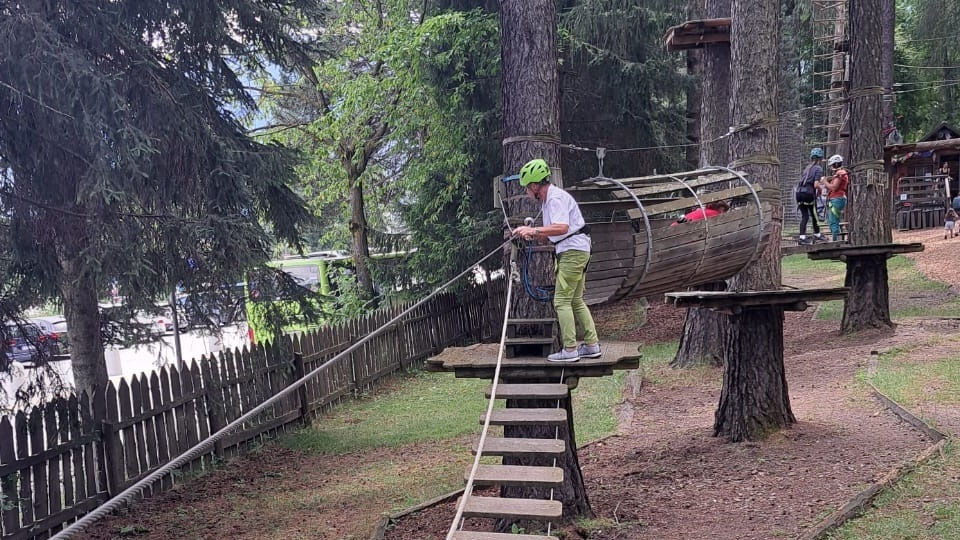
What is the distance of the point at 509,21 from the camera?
590 centimetres

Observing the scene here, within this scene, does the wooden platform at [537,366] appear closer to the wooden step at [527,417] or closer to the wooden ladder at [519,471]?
the wooden ladder at [519,471]

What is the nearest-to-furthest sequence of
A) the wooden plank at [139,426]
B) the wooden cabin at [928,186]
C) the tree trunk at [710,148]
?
1. the wooden plank at [139,426]
2. the tree trunk at [710,148]
3. the wooden cabin at [928,186]

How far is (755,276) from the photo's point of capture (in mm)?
7117

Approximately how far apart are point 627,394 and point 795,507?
4.80m

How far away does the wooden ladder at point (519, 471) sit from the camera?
4.47m

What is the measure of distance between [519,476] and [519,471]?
0.10 m

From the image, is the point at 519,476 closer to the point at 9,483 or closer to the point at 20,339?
the point at 9,483

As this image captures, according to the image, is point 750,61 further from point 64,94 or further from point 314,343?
point 314,343

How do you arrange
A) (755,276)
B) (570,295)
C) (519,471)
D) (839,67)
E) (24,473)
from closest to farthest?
(519,471), (570,295), (24,473), (755,276), (839,67)

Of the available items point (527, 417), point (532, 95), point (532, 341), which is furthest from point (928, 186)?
point (527, 417)

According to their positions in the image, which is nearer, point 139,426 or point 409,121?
point 139,426

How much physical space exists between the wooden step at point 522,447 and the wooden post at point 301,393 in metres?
6.33

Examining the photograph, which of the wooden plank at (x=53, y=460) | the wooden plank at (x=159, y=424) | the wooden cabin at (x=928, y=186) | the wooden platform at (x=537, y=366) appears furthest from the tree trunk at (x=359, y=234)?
the wooden cabin at (x=928, y=186)

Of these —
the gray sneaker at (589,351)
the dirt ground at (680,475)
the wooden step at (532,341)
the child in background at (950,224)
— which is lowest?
the dirt ground at (680,475)
